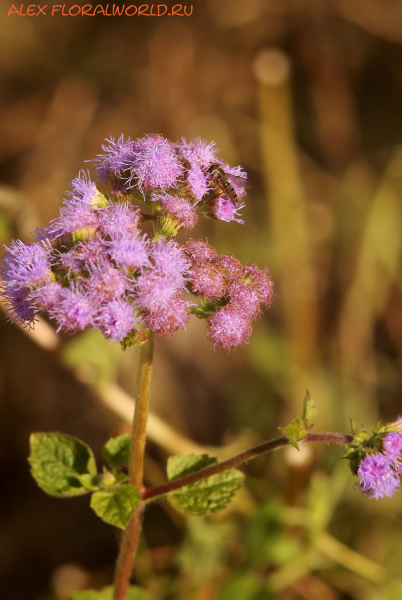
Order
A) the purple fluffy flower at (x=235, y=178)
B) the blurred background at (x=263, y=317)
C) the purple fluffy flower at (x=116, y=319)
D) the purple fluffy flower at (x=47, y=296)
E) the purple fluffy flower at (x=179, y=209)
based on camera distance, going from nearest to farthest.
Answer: the purple fluffy flower at (x=116, y=319) → the purple fluffy flower at (x=47, y=296) → the purple fluffy flower at (x=179, y=209) → the purple fluffy flower at (x=235, y=178) → the blurred background at (x=263, y=317)

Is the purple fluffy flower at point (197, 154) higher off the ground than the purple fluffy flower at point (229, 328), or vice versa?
the purple fluffy flower at point (197, 154)

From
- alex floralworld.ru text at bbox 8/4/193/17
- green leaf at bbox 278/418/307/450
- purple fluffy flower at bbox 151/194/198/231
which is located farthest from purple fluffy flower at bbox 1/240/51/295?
alex floralworld.ru text at bbox 8/4/193/17

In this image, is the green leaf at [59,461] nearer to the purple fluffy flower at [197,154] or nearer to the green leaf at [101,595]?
the green leaf at [101,595]

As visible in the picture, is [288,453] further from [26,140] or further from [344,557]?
[26,140]

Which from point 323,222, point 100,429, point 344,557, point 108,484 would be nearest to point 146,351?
point 108,484

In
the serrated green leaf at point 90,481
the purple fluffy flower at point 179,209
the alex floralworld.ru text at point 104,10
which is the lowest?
the serrated green leaf at point 90,481

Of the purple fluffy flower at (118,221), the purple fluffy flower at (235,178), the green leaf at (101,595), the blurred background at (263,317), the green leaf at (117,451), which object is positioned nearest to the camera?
the purple fluffy flower at (118,221)

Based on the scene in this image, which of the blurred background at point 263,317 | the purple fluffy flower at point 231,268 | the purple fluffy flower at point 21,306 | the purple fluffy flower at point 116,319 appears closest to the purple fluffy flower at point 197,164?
the purple fluffy flower at point 231,268
